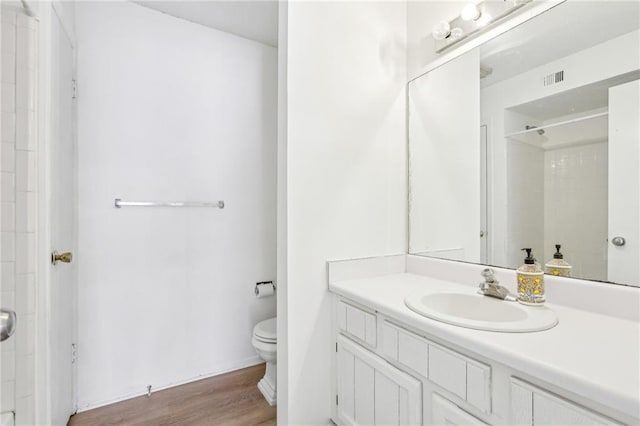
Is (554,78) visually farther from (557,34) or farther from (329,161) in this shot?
(329,161)

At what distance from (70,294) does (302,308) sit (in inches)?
48.9

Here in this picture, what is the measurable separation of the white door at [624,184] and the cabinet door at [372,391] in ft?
2.59

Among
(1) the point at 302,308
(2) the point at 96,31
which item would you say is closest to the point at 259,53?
(2) the point at 96,31

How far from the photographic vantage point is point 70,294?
1578mm

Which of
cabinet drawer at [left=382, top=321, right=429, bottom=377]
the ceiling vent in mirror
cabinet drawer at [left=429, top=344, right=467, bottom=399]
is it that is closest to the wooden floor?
cabinet drawer at [left=382, top=321, right=429, bottom=377]

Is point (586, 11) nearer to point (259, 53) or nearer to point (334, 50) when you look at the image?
point (334, 50)

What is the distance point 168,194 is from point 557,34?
2146 mm

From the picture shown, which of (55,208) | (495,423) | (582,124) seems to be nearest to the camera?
(495,423)

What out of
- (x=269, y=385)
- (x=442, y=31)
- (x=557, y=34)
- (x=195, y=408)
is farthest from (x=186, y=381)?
(x=557, y=34)

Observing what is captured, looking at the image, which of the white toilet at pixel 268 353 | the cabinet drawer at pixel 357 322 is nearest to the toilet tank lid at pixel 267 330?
the white toilet at pixel 268 353

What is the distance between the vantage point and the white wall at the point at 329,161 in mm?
1414

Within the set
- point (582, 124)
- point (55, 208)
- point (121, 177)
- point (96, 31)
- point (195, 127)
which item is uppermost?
point (96, 31)

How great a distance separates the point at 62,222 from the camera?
4.65 feet

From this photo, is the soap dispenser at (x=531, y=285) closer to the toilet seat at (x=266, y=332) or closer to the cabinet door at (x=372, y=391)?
the cabinet door at (x=372, y=391)
